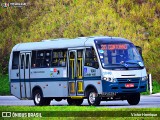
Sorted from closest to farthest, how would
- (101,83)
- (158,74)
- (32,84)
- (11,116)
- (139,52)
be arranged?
(11,116)
(101,83)
(139,52)
(32,84)
(158,74)

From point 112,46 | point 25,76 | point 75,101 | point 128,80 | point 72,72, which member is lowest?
point 75,101

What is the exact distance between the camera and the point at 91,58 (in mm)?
30250

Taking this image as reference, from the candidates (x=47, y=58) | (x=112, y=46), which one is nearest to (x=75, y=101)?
(x=47, y=58)

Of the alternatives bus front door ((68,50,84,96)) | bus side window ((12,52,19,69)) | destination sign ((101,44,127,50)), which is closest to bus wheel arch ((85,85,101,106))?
bus front door ((68,50,84,96))

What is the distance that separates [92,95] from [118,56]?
77.7 inches

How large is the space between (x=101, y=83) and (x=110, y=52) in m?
1.51

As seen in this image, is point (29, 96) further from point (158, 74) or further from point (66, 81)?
point (158, 74)

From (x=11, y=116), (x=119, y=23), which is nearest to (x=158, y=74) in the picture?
(x=119, y=23)

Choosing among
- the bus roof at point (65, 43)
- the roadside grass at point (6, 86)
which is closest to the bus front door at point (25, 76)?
the bus roof at point (65, 43)

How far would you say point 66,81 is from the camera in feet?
104

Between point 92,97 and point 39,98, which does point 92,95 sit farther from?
point 39,98

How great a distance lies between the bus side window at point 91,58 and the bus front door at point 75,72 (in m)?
0.45

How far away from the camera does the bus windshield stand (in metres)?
29.8

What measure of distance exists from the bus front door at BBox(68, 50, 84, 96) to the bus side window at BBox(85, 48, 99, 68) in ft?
1.47
